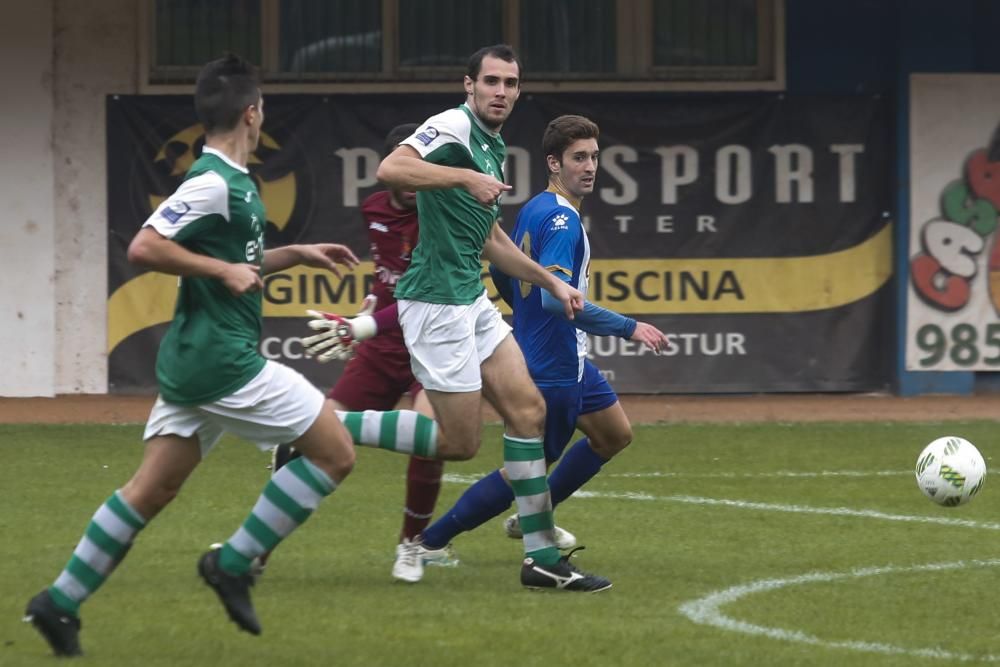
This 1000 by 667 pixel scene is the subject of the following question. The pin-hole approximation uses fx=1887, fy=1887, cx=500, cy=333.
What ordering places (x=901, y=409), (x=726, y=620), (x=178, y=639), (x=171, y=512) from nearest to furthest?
(x=178, y=639)
(x=726, y=620)
(x=171, y=512)
(x=901, y=409)

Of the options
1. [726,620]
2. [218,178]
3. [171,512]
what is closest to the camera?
[218,178]

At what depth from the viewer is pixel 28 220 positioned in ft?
52.7

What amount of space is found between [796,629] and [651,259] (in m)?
9.81

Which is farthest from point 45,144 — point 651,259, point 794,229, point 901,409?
point 901,409

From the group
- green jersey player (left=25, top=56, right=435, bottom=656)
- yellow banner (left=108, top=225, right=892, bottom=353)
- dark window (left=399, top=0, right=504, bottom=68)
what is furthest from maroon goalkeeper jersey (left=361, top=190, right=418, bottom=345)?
dark window (left=399, top=0, right=504, bottom=68)

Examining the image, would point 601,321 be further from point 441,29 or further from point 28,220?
point 28,220

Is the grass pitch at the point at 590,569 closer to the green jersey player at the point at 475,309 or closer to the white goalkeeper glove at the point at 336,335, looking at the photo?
the green jersey player at the point at 475,309

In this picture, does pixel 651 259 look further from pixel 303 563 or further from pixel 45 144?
pixel 303 563

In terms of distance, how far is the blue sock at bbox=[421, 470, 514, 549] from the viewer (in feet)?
25.0

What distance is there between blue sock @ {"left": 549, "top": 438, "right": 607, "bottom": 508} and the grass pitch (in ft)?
1.04

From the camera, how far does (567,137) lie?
306 inches

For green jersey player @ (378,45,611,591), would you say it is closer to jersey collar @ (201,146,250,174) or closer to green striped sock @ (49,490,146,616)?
jersey collar @ (201,146,250,174)

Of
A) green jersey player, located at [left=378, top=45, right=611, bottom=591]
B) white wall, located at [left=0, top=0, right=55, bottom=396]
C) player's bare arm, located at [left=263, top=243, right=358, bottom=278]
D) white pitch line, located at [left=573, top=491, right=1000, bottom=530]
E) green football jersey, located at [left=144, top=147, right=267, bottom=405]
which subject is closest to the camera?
green football jersey, located at [left=144, top=147, right=267, bottom=405]

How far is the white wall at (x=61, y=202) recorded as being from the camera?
16.0 m
